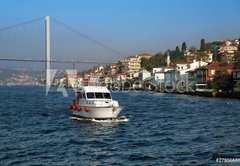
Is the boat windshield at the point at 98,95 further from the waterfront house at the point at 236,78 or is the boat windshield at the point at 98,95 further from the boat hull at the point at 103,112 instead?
the waterfront house at the point at 236,78

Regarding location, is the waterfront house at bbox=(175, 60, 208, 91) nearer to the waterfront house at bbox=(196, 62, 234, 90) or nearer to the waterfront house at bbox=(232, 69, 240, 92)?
the waterfront house at bbox=(196, 62, 234, 90)

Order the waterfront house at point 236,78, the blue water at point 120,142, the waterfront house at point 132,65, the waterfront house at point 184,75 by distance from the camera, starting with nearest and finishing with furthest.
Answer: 1. the blue water at point 120,142
2. the waterfront house at point 236,78
3. the waterfront house at point 184,75
4. the waterfront house at point 132,65

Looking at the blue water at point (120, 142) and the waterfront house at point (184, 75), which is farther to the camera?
the waterfront house at point (184, 75)

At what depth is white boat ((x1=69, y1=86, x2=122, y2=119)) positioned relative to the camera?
29.1m

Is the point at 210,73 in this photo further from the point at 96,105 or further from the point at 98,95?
the point at 96,105

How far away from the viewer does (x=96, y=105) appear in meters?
29.2

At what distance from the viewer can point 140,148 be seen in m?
18.9

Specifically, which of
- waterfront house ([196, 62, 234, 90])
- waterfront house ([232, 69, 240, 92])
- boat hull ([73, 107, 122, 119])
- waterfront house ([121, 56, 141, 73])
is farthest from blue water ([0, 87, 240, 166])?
waterfront house ([121, 56, 141, 73])

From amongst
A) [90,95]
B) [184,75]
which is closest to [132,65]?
[184,75]

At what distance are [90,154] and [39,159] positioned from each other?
2.13 metres

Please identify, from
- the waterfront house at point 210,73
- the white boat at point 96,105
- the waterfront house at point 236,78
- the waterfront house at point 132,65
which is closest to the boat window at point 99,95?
the white boat at point 96,105

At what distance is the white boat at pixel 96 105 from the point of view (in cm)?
2908

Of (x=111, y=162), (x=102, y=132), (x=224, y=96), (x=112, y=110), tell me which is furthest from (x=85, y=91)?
(x=224, y=96)

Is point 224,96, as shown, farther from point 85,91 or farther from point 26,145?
point 26,145
